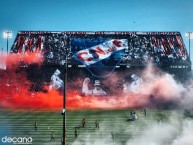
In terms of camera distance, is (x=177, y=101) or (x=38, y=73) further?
(x=38, y=73)

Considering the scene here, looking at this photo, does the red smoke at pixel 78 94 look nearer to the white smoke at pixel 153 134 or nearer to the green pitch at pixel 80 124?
the green pitch at pixel 80 124

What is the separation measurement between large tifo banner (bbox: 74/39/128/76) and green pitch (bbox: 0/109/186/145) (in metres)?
9.41

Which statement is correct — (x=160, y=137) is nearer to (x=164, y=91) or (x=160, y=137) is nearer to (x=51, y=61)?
(x=164, y=91)

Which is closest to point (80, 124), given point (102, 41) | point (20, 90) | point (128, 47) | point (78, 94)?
point (78, 94)

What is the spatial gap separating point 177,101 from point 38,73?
19.9 m

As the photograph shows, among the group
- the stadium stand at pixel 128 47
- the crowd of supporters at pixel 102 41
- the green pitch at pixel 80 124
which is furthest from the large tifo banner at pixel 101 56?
the green pitch at pixel 80 124

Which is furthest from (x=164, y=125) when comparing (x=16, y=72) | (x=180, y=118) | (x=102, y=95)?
(x=16, y=72)

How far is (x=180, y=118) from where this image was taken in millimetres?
36625

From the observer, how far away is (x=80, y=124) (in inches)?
1363

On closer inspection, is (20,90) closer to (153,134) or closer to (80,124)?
(80,124)

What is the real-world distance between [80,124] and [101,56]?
55.8ft

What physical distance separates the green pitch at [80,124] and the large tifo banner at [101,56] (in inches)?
370

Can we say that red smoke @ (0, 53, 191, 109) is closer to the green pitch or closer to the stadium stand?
the stadium stand

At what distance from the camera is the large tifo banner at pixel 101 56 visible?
49125mm
